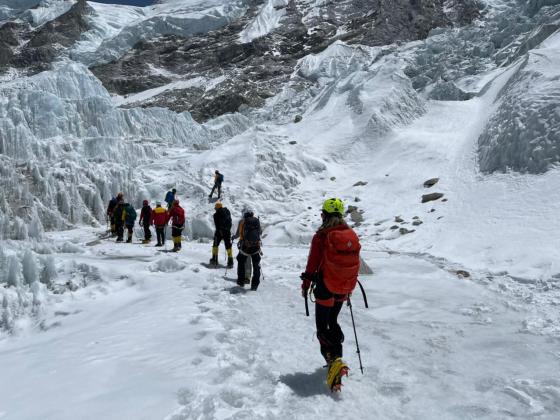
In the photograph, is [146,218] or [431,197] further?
[431,197]

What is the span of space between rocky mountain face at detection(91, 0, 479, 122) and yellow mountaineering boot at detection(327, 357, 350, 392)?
8348 cm

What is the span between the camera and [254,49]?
136 m

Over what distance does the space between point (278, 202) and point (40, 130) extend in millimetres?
21507

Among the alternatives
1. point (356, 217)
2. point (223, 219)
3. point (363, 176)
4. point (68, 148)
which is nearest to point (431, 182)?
point (356, 217)

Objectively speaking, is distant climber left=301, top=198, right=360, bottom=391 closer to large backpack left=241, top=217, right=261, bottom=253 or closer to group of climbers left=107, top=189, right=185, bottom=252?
large backpack left=241, top=217, right=261, bottom=253

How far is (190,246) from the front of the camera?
1661cm

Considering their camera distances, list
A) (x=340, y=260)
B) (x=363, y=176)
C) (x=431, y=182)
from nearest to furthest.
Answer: (x=340, y=260)
(x=431, y=182)
(x=363, y=176)

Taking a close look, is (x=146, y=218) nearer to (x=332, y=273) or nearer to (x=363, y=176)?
(x=332, y=273)

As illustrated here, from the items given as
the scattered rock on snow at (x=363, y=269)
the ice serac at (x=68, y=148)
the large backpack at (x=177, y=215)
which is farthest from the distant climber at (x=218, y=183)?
the scattered rock on snow at (x=363, y=269)

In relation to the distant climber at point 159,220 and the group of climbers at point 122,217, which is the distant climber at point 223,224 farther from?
the group of climbers at point 122,217

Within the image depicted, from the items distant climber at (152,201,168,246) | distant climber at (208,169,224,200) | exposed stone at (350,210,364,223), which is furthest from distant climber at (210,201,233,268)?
distant climber at (208,169,224,200)

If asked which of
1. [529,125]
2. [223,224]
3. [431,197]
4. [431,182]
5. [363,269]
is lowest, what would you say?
[363,269]

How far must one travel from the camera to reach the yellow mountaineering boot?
461 centimetres

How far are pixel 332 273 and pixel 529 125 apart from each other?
18.6 meters
